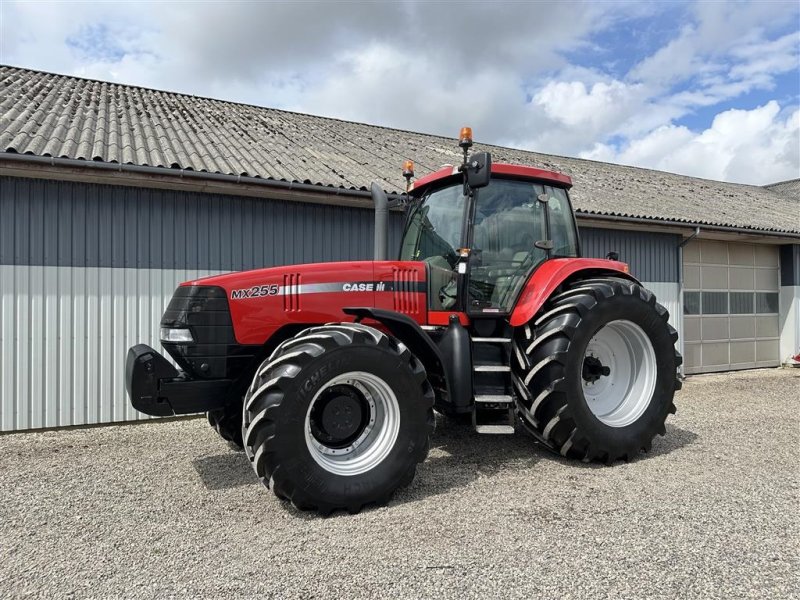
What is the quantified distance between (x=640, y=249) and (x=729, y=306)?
2.67 metres

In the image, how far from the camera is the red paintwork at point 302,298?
3824mm

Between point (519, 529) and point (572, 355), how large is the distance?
4.79 ft

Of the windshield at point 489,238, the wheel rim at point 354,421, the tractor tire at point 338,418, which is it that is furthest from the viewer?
the windshield at point 489,238

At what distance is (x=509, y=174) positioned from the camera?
15.3 feet

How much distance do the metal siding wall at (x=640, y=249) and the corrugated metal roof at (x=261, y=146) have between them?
1.28 ft

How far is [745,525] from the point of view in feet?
10.8

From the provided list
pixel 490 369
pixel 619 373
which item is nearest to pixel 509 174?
pixel 490 369

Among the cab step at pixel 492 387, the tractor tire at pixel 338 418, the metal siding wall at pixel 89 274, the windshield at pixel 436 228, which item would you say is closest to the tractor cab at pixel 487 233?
the windshield at pixel 436 228

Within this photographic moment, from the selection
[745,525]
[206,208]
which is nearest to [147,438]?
[206,208]

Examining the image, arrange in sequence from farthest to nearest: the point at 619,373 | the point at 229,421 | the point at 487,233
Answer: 1. the point at 619,373
2. the point at 487,233
3. the point at 229,421

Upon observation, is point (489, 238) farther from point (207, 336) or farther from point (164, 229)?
point (164, 229)

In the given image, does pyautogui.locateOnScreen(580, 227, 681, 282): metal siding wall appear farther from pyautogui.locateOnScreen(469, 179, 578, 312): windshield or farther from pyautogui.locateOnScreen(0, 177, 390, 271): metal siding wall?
pyautogui.locateOnScreen(469, 179, 578, 312): windshield

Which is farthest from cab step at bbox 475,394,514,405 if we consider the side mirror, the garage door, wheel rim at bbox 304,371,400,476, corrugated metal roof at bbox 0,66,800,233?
the garage door

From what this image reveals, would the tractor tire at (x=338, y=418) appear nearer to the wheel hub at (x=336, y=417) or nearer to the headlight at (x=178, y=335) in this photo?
the wheel hub at (x=336, y=417)
